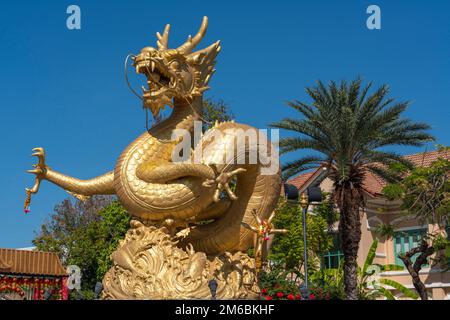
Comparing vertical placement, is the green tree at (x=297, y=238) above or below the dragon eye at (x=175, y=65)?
below

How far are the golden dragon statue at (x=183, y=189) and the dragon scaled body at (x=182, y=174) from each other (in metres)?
0.02

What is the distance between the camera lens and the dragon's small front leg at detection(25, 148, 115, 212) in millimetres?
10312

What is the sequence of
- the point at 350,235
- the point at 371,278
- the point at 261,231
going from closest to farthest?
the point at 261,231
the point at 350,235
the point at 371,278

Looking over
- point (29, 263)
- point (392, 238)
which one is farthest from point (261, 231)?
point (392, 238)

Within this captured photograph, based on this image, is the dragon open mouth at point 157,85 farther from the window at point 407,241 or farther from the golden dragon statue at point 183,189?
the window at point 407,241

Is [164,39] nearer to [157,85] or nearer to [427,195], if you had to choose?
[157,85]

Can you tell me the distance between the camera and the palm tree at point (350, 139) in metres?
16.6

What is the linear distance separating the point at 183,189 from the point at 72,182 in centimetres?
249

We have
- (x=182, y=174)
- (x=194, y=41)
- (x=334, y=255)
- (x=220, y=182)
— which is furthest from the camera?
(x=334, y=255)

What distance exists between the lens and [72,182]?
34.5ft

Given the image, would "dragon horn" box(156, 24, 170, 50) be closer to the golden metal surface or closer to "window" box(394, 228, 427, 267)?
the golden metal surface

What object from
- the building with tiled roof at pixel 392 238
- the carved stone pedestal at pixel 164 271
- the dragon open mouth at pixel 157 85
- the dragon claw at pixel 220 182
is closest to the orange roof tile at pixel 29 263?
the building with tiled roof at pixel 392 238

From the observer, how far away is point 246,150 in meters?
9.72

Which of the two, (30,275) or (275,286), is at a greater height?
(30,275)
